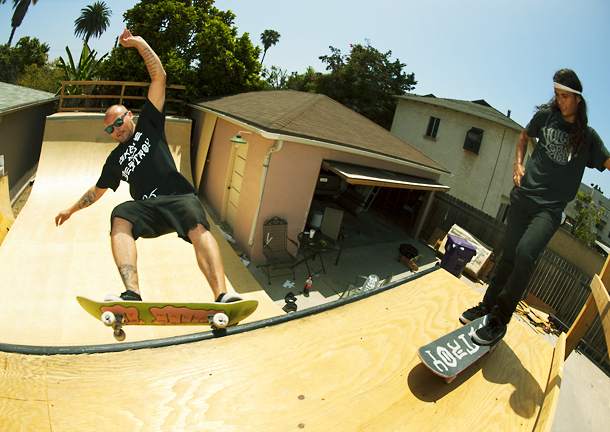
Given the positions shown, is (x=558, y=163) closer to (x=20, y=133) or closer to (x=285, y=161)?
(x=285, y=161)

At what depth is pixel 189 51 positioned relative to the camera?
45.3 ft

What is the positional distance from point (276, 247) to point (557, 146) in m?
5.92

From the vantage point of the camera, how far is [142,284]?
17.0ft

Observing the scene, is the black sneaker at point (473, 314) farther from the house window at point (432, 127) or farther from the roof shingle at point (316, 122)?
the house window at point (432, 127)

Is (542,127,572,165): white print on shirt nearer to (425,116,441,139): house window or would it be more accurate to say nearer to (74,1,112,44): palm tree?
(425,116,441,139): house window

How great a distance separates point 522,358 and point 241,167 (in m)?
7.27

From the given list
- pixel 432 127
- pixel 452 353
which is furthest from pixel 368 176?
pixel 432 127

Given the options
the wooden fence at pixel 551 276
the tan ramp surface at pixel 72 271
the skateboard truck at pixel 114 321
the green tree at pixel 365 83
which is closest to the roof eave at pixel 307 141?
the tan ramp surface at pixel 72 271

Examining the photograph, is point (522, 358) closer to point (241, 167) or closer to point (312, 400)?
point (312, 400)

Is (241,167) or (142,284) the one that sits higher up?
(241,167)

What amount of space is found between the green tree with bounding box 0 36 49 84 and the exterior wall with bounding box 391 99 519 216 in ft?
150

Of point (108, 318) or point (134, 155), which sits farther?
point (134, 155)

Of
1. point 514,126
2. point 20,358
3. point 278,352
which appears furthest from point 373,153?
point 514,126

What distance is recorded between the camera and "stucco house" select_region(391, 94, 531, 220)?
15250 millimetres
